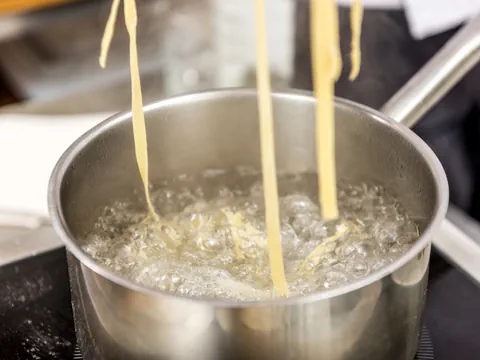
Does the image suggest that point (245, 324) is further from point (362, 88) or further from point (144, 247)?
point (362, 88)

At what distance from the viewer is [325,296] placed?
342mm

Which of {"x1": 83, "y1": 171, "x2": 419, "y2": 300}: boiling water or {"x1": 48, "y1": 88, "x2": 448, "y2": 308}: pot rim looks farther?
{"x1": 83, "y1": 171, "x2": 419, "y2": 300}: boiling water

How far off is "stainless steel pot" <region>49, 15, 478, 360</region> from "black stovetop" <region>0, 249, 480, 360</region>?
0.08 meters

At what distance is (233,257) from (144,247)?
6cm

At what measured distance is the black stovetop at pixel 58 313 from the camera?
50 cm

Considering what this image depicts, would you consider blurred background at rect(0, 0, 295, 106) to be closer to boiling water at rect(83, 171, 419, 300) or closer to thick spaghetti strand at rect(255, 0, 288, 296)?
boiling water at rect(83, 171, 419, 300)

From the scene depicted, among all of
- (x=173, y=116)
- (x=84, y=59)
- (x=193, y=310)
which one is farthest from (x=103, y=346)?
(x=84, y=59)

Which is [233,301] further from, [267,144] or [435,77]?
[435,77]

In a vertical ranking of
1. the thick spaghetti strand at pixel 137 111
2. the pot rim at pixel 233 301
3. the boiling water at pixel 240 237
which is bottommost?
the boiling water at pixel 240 237

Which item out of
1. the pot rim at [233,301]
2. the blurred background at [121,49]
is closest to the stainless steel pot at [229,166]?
the pot rim at [233,301]

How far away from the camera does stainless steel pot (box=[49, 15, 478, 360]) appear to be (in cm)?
35

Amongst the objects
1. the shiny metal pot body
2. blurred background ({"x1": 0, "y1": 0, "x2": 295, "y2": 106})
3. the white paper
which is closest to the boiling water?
the shiny metal pot body

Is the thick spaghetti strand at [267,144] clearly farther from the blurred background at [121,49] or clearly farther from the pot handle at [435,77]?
the blurred background at [121,49]

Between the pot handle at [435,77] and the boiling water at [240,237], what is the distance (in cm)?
6
